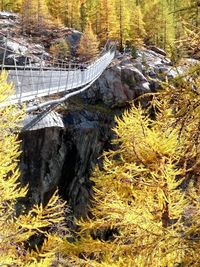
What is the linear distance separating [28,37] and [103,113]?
78.3 ft

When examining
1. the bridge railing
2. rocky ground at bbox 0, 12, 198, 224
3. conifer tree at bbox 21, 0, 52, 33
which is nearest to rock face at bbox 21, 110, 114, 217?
rocky ground at bbox 0, 12, 198, 224

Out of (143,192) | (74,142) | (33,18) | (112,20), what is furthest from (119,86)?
(33,18)

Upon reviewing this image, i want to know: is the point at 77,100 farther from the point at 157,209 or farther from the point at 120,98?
the point at 157,209

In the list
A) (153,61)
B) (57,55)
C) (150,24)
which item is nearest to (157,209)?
(153,61)

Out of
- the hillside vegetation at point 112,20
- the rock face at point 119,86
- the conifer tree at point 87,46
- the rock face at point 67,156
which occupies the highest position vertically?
the hillside vegetation at point 112,20

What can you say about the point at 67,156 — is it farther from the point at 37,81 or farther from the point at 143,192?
the point at 143,192

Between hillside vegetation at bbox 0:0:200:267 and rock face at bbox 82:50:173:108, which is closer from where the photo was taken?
hillside vegetation at bbox 0:0:200:267

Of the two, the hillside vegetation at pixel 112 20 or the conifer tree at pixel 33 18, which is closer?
the hillside vegetation at pixel 112 20

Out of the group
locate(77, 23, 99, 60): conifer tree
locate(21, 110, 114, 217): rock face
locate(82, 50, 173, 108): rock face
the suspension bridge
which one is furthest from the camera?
locate(77, 23, 99, 60): conifer tree

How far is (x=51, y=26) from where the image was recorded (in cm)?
4891

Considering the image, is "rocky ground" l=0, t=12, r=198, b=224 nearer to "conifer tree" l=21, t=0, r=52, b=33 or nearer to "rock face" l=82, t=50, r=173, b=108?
"rock face" l=82, t=50, r=173, b=108

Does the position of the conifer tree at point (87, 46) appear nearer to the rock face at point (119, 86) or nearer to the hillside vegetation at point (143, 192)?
the rock face at point (119, 86)

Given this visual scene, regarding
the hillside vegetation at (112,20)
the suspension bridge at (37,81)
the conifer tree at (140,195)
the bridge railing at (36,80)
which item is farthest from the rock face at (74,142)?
the hillside vegetation at (112,20)

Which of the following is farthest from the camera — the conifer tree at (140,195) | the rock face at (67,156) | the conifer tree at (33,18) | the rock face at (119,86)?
the conifer tree at (33,18)
